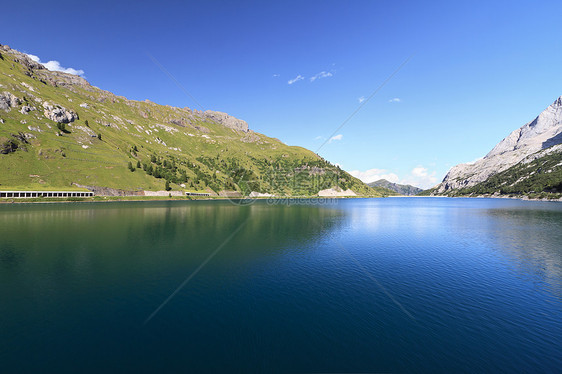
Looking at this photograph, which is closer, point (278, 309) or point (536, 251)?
point (278, 309)

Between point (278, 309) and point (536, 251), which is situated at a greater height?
point (536, 251)

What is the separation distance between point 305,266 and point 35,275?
3848cm

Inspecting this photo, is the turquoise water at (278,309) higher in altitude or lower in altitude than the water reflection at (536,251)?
lower

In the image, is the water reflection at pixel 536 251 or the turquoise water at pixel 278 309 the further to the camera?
the water reflection at pixel 536 251

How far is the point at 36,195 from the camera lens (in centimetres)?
15125

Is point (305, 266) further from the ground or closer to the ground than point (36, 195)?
closer to the ground

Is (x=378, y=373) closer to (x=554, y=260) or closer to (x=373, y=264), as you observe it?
(x=373, y=264)

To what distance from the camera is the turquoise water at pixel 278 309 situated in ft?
53.2

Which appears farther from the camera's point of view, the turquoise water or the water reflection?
the water reflection

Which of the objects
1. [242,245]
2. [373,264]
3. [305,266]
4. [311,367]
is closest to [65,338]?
[311,367]

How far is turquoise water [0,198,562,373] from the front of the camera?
53.2 feet

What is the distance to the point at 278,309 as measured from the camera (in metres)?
23.4

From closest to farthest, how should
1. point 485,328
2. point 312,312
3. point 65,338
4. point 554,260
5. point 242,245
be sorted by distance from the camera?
point 65,338, point 485,328, point 312,312, point 554,260, point 242,245

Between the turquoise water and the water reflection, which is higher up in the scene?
the water reflection
